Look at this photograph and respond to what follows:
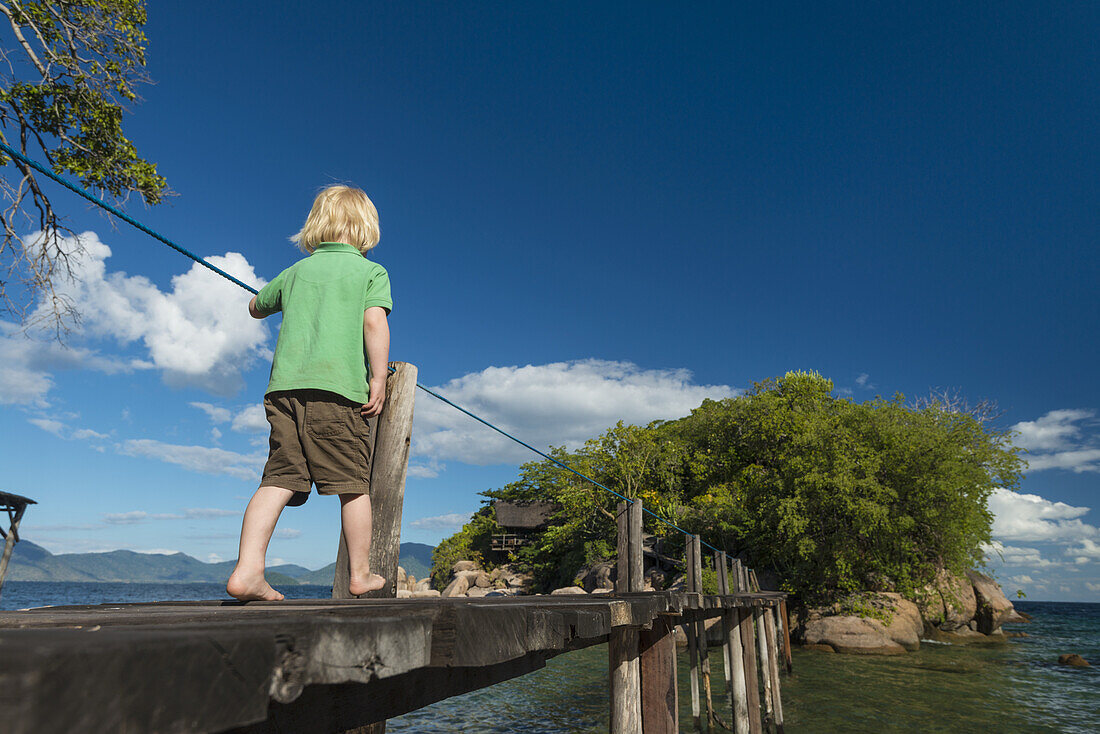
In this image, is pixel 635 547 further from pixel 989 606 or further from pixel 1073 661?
pixel 989 606

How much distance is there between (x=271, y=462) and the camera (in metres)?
2.78

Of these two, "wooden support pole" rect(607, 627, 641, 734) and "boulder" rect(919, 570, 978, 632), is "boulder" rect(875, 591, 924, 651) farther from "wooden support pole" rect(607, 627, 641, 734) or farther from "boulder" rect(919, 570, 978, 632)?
"wooden support pole" rect(607, 627, 641, 734)

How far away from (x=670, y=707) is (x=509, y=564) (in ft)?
140

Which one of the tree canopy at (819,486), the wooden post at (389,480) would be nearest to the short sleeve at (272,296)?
the wooden post at (389,480)

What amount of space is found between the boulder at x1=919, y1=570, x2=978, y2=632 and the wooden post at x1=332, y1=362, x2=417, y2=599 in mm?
27445

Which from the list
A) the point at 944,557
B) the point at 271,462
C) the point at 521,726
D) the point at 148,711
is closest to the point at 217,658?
the point at 148,711

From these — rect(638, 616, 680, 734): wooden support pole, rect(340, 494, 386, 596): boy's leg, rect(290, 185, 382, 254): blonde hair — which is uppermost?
rect(290, 185, 382, 254): blonde hair

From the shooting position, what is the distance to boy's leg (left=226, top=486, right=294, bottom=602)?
248 centimetres

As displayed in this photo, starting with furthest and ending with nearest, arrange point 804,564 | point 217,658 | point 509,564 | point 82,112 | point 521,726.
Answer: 1. point 509,564
2. point 804,564
3. point 521,726
4. point 82,112
5. point 217,658

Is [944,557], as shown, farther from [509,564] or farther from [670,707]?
[509,564]

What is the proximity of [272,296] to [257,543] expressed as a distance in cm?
127

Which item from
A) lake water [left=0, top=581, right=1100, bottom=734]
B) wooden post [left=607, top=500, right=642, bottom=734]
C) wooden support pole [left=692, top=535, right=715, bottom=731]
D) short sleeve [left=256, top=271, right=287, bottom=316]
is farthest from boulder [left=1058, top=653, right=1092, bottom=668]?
short sleeve [left=256, top=271, right=287, bottom=316]

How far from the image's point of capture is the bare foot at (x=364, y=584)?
2693mm

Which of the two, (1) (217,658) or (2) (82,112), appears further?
(2) (82,112)
